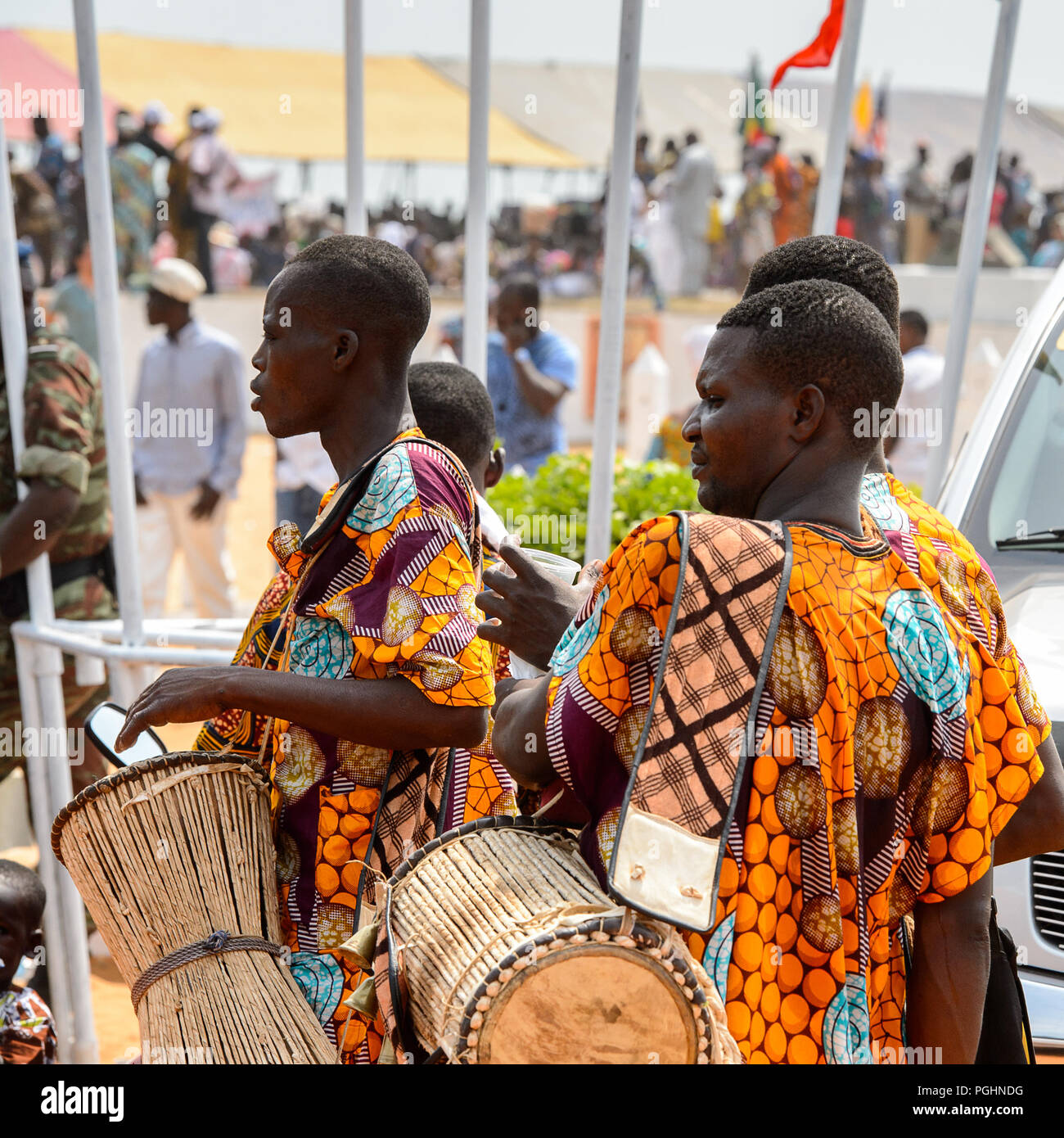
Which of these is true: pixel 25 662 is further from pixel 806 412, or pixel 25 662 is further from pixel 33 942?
pixel 806 412

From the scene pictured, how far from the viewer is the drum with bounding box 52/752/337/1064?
2.06m

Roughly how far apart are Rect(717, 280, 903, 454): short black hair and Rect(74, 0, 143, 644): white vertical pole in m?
2.41

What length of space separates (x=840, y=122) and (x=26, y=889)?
10.5 feet

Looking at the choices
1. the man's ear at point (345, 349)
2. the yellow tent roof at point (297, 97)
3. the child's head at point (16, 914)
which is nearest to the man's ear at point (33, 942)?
the child's head at point (16, 914)

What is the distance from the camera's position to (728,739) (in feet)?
5.33

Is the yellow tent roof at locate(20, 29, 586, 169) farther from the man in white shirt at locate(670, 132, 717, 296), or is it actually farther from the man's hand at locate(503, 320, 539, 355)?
the man's hand at locate(503, 320, 539, 355)

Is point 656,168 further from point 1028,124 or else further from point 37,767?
point 37,767

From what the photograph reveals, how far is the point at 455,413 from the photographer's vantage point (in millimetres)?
3086

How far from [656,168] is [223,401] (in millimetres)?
13926

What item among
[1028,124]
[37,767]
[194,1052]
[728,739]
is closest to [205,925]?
[194,1052]

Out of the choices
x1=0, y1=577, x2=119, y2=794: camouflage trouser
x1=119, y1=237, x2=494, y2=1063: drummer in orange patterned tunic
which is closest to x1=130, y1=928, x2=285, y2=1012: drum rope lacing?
x1=119, y1=237, x2=494, y2=1063: drummer in orange patterned tunic

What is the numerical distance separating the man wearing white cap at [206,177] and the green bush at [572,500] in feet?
41.7

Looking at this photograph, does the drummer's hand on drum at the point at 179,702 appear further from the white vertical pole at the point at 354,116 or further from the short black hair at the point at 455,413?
the white vertical pole at the point at 354,116

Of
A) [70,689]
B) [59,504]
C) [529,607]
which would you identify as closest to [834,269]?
[529,607]
